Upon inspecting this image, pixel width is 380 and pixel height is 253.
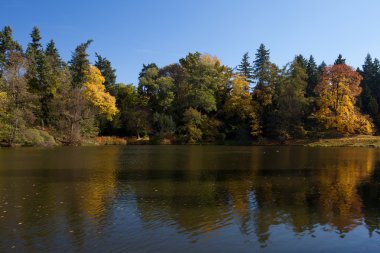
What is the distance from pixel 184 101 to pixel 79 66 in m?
21.4

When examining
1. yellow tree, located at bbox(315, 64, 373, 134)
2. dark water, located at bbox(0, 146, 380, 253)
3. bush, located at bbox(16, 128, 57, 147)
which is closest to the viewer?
dark water, located at bbox(0, 146, 380, 253)

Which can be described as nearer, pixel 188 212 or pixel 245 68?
pixel 188 212

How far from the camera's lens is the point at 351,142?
2512 inches

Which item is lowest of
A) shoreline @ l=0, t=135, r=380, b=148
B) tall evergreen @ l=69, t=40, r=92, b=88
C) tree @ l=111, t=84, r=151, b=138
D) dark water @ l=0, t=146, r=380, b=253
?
dark water @ l=0, t=146, r=380, b=253

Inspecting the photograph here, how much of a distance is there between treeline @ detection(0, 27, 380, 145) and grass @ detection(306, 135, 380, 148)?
8.07ft

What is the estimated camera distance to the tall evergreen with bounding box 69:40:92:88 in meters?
71.1

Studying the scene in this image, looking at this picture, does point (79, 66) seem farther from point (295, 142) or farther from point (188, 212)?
point (188, 212)

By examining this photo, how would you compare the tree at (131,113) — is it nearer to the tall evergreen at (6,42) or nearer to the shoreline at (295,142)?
the shoreline at (295,142)

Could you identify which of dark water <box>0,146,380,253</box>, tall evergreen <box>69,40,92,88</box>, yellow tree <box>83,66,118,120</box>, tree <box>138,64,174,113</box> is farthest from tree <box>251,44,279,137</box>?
dark water <box>0,146,380,253</box>

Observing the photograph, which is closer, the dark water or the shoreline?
the dark water

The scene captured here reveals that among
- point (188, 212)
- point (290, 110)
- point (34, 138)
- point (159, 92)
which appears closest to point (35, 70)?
point (34, 138)

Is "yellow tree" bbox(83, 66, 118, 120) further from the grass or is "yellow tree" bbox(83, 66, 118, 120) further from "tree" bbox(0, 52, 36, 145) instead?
the grass

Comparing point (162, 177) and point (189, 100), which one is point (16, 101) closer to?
point (189, 100)

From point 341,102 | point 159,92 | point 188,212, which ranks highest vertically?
point 159,92
